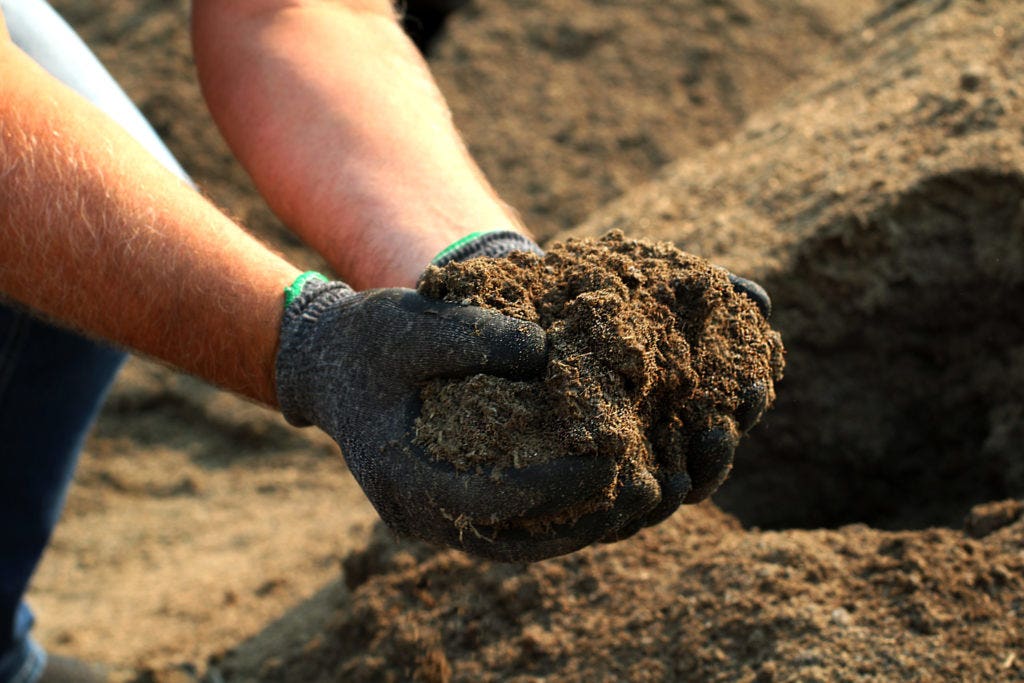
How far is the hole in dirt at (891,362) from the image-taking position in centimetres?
207

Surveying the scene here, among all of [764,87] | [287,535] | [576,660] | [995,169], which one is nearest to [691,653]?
[576,660]

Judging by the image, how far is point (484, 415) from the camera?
3.90 ft

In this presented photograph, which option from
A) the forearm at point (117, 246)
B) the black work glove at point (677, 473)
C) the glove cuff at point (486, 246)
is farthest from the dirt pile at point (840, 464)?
the forearm at point (117, 246)

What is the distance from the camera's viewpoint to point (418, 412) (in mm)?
1221

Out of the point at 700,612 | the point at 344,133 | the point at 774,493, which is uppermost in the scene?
the point at 344,133

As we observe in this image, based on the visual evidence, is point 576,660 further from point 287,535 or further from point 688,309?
point 287,535

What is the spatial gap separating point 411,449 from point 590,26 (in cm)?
322

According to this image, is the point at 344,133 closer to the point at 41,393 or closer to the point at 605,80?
the point at 41,393

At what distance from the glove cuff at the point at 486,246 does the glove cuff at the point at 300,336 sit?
19 centimetres

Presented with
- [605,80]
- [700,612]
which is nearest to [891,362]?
[700,612]

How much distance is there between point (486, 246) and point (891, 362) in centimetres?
112

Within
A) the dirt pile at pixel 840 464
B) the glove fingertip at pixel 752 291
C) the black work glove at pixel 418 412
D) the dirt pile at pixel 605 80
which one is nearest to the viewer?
the black work glove at pixel 418 412

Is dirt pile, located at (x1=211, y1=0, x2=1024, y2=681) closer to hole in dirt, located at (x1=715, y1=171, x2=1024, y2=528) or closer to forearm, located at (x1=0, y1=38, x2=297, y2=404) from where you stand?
hole in dirt, located at (x1=715, y1=171, x2=1024, y2=528)

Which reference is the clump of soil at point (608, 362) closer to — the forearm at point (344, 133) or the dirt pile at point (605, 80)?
the forearm at point (344, 133)
